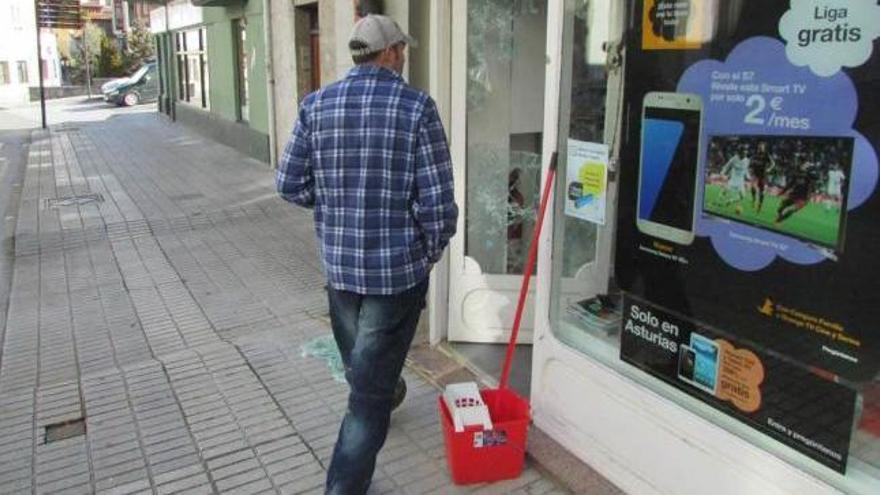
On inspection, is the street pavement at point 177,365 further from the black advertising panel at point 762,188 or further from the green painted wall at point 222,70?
the green painted wall at point 222,70

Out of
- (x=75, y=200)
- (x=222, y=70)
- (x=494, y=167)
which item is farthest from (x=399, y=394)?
(x=222, y=70)

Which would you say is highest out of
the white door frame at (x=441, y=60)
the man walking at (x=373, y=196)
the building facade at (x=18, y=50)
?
the building facade at (x=18, y=50)

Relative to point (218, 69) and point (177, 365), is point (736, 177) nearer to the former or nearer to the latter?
point (177, 365)

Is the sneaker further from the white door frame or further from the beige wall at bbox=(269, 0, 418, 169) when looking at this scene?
the beige wall at bbox=(269, 0, 418, 169)

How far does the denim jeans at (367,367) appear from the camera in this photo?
283 cm

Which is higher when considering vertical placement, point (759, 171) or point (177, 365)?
point (759, 171)

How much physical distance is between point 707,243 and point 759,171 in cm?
33

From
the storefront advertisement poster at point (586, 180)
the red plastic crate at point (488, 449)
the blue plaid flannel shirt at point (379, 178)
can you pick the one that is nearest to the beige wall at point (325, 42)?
the storefront advertisement poster at point (586, 180)

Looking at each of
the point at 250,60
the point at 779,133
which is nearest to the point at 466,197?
the point at 779,133

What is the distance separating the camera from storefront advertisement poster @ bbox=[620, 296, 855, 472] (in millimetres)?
2336

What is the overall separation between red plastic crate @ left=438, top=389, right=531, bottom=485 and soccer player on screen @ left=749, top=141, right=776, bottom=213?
134cm

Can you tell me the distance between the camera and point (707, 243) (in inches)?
105

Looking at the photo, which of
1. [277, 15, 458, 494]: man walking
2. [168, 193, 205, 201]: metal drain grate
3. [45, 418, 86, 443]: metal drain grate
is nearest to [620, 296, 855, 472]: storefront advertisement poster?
[277, 15, 458, 494]: man walking

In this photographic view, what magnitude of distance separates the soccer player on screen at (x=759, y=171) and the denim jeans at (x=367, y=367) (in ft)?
3.94
